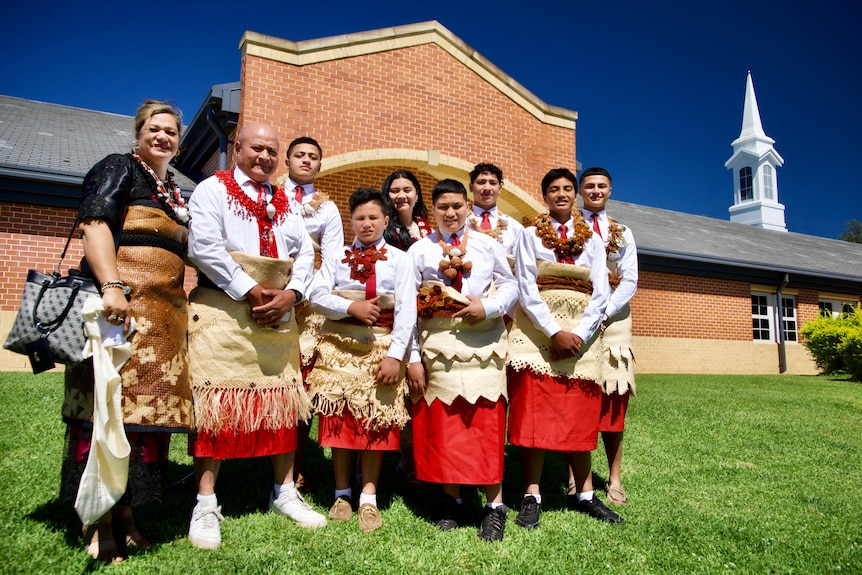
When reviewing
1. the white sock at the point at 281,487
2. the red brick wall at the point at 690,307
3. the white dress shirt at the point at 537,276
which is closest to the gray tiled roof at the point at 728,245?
the red brick wall at the point at 690,307

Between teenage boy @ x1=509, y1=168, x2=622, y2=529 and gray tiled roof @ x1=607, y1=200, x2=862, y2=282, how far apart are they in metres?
11.1

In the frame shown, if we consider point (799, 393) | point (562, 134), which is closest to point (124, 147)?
point (562, 134)

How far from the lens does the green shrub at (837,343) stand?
13.6 meters

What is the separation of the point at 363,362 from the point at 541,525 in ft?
4.79

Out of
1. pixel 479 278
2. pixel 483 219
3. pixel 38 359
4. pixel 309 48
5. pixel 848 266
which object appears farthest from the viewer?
pixel 848 266

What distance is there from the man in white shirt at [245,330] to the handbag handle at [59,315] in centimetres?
64

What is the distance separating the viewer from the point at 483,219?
4426 mm

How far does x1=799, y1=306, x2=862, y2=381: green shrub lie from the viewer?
13578 millimetres

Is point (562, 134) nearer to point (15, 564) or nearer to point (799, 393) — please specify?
point (799, 393)

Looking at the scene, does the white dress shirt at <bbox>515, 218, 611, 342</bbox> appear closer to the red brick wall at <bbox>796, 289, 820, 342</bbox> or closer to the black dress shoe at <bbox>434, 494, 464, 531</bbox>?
the black dress shoe at <bbox>434, 494, 464, 531</bbox>

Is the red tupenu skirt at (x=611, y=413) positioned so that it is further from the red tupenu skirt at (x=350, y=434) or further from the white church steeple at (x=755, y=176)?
the white church steeple at (x=755, y=176)

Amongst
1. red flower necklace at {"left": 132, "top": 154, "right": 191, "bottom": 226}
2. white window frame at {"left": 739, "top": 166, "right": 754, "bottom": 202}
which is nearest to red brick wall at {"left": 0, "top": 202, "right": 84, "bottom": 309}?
red flower necklace at {"left": 132, "top": 154, "right": 191, "bottom": 226}

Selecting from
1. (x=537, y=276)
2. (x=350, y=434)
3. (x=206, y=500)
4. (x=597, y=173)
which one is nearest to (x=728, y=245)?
(x=597, y=173)

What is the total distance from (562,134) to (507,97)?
1.42m
